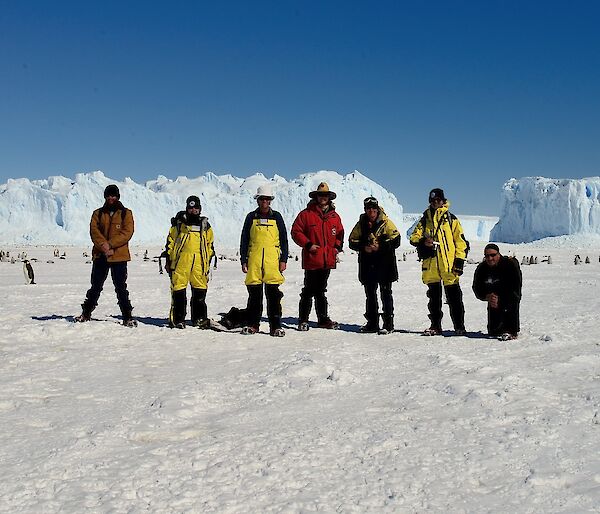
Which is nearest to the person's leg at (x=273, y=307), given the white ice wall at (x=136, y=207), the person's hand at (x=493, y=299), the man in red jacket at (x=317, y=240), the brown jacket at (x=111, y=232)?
the man in red jacket at (x=317, y=240)

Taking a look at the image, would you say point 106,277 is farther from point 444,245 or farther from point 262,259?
point 444,245

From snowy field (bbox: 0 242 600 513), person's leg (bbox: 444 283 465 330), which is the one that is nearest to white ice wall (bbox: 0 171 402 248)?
person's leg (bbox: 444 283 465 330)

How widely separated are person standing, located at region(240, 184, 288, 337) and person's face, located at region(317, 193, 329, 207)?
0.64m

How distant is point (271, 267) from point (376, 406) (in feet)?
10.4

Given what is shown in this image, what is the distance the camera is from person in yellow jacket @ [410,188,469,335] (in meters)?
6.25

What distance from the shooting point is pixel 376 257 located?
21.6 ft

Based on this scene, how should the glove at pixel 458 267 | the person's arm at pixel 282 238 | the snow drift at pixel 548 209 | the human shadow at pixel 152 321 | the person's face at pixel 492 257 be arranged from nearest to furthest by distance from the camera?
the person's face at pixel 492 257 → the glove at pixel 458 267 → the person's arm at pixel 282 238 → the human shadow at pixel 152 321 → the snow drift at pixel 548 209

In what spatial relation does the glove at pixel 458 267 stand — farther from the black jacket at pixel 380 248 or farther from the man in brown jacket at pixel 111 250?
the man in brown jacket at pixel 111 250

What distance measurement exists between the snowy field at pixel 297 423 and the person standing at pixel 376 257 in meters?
0.65

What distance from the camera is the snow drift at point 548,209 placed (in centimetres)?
6462

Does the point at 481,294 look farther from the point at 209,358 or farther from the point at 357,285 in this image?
the point at 357,285

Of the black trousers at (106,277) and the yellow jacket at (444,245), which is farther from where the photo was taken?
the black trousers at (106,277)

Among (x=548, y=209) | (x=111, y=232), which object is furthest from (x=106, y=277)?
(x=548, y=209)

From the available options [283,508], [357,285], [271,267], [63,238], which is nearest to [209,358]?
[271,267]
